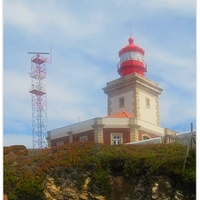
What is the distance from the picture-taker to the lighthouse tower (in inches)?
1130

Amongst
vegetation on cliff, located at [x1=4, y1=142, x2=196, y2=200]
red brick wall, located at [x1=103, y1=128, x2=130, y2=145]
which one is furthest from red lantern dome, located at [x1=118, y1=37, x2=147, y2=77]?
vegetation on cliff, located at [x1=4, y1=142, x2=196, y2=200]

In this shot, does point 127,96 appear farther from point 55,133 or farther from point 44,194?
point 44,194

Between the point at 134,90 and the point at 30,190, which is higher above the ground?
the point at 134,90

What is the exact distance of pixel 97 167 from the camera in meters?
14.1

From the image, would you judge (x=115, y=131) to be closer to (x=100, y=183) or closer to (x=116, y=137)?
(x=116, y=137)

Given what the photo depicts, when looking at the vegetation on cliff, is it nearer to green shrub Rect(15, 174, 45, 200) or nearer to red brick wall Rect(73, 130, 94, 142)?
green shrub Rect(15, 174, 45, 200)

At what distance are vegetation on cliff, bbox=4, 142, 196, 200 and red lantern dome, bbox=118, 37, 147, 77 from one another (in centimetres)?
1639

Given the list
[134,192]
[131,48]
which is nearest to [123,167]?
[134,192]

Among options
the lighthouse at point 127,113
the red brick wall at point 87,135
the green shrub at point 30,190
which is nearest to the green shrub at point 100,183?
the green shrub at point 30,190

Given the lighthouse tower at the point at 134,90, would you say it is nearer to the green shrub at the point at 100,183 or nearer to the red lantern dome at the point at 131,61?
the red lantern dome at the point at 131,61

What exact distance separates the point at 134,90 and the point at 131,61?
3.49 metres

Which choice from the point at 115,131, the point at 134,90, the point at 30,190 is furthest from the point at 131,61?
the point at 30,190

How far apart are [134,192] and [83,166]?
202 centimetres

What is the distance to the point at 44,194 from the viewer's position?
13680 millimetres
